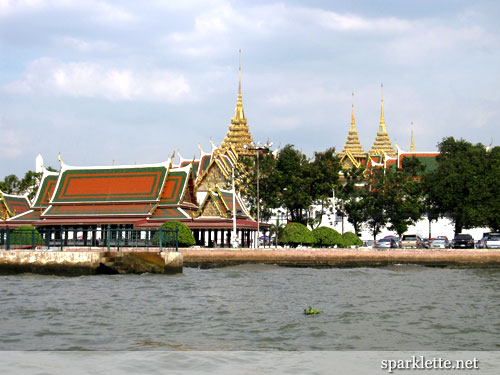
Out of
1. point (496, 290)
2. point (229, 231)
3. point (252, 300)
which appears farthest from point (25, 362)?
point (229, 231)

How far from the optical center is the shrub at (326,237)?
55.6 metres

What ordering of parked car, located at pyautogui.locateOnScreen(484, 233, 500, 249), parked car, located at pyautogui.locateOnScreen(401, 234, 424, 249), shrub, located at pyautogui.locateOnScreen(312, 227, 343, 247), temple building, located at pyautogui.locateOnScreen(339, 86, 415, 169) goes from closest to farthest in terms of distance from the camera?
parked car, located at pyautogui.locateOnScreen(484, 233, 500, 249)
parked car, located at pyautogui.locateOnScreen(401, 234, 424, 249)
shrub, located at pyautogui.locateOnScreen(312, 227, 343, 247)
temple building, located at pyautogui.locateOnScreen(339, 86, 415, 169)

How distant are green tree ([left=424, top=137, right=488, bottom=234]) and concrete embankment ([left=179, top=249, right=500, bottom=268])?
15890mm

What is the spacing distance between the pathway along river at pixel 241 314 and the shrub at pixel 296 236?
2249 cm

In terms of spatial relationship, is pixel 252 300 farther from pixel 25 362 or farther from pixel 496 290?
pixel 25 362

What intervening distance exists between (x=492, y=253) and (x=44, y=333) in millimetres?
35678

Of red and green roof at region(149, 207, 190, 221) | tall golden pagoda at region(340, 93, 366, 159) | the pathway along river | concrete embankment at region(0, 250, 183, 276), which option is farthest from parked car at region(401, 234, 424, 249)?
tall golden pagoda at region(340, 93, 366, 159)

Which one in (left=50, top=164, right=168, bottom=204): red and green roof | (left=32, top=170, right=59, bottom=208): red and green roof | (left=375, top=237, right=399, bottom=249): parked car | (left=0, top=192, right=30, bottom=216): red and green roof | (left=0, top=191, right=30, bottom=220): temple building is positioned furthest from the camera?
(left=0, top=192, right=30, bottom=216): red and green roof

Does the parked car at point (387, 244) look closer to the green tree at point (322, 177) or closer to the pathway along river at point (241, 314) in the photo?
the green tree at point (322, 177)

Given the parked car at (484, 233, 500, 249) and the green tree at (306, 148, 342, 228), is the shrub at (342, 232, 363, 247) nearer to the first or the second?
the green tree at (306, 148, 342, 228)

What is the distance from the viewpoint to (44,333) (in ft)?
49.4

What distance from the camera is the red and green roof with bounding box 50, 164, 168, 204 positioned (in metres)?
61.5

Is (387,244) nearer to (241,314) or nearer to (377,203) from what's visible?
(377,203)

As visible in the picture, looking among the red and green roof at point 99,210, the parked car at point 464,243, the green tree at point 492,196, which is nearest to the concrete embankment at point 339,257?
the parked car at point 464,243
